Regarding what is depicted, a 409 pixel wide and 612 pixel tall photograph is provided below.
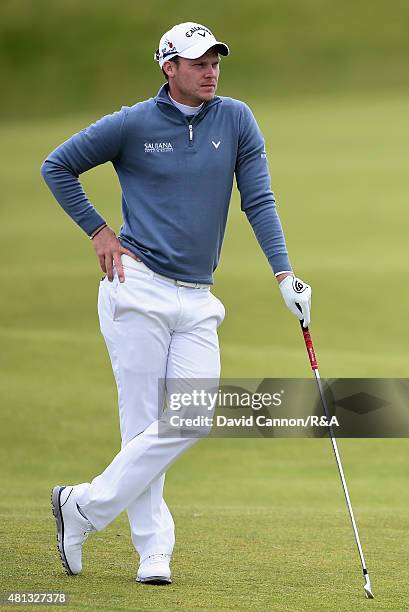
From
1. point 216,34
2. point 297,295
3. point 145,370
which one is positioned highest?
point 216,34

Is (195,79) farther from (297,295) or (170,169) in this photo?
(297,295)

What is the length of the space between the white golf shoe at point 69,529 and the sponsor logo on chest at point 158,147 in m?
1.27

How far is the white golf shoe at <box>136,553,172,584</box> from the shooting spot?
455 cm

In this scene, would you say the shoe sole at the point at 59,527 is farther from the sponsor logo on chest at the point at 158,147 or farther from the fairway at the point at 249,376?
the sponsor logo on chest at the point at 158,147

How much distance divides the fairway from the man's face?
173 centimetres

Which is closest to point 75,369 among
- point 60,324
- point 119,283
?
point 60,324

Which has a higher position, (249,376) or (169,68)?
(169,68)

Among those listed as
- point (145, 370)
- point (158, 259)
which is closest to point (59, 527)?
point (145, 370)

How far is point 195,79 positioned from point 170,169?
35 centimetres

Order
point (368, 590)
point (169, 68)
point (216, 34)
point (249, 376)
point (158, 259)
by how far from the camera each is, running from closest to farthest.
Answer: point (368, 590), point (158, 259), point (169, 68), point (249, 376), point (216, 34)

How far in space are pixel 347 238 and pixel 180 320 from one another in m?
15.9

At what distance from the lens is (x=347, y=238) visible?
803 inches

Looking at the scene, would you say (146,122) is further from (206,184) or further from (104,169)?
(104,169)

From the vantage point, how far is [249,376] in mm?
12391
